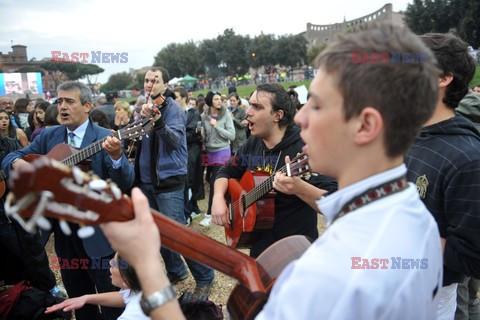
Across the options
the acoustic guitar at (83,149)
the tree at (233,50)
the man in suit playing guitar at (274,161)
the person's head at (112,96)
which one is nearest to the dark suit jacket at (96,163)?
the acoustic guitar at (83,149)

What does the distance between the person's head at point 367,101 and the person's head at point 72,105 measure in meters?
3.15

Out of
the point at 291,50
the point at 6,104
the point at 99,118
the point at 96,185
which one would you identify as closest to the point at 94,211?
the point at 96,185

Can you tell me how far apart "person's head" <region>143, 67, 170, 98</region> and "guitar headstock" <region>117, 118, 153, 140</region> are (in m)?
1.13

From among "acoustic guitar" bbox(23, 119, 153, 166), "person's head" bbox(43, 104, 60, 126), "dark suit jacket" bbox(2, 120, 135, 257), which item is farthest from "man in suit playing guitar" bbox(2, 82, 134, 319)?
"person's head" bbox(43, 104, 60, 126)

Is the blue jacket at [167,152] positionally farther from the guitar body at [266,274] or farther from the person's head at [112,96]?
the person's head at [112,96]

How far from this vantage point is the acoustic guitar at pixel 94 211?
0.88 m

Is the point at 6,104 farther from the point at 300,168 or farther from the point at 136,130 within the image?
the point at 300,168

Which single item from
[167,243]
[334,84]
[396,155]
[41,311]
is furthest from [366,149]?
[41,311]

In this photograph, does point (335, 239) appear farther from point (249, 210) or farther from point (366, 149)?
point (249, 210)

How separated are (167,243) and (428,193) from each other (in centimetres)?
143

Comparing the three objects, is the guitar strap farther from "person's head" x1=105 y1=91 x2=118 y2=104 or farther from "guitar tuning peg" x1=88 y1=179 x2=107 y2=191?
"person's head" x1=105 y1=91 x2=118 y2=104

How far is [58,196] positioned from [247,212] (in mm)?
2217

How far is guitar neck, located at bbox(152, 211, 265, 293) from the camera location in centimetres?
125

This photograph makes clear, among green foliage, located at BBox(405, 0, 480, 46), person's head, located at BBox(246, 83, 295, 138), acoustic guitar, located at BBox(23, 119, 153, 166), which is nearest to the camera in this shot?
person's head, located at BBox(246, 83, 295, 138)
